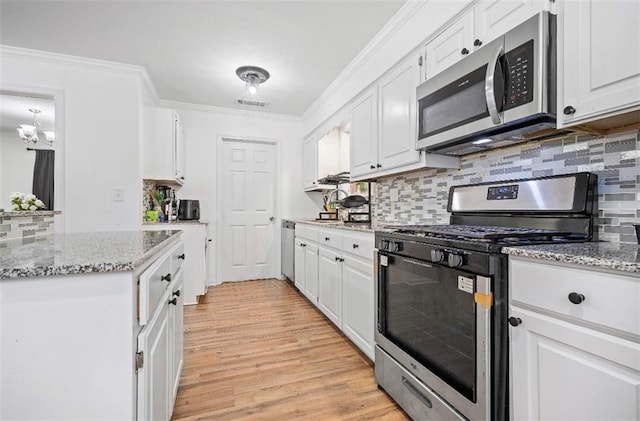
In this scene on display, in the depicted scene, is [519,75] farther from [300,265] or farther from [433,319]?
[300,265]

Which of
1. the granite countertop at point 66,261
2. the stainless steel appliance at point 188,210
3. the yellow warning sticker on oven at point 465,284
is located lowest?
the yellow warning sticker on oven at point 465,284

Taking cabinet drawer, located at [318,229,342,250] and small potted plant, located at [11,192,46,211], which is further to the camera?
cabinet drawer, located at [318,229,342,250]

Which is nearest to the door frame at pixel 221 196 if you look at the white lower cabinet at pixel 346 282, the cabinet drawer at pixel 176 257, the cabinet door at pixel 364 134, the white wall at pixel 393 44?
the white wall at pixel 393 44

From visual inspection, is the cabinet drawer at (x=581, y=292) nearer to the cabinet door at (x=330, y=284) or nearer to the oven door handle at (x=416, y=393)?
the oven door handle at (x=416, y=393)

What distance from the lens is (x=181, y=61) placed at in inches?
112

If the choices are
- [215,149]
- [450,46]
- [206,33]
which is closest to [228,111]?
[215,149]

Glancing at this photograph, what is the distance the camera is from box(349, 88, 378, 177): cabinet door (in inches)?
96.2

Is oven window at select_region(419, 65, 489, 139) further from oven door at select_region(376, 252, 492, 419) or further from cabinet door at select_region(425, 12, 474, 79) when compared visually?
oven door at select_region(376, 252, 492, 419)

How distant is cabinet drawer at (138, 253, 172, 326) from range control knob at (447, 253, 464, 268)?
1.07 m

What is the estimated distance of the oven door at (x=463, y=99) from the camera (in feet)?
→ 4.39

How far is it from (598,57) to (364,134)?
1671mm

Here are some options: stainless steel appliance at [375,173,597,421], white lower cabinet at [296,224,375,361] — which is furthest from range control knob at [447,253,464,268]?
white lower cabinet at [296,224,375,361]

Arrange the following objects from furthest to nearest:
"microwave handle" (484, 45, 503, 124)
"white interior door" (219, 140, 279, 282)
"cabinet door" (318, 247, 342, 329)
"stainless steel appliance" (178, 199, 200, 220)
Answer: "white interior door" (219, 140, 279, 282) → "stainless steel appliance" (178, 199, 200, 220) → "cabinet door" (318, 247, 342, 329) → "microwave handle" (484, 45, 503, 124)

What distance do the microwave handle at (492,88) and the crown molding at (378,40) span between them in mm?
853
